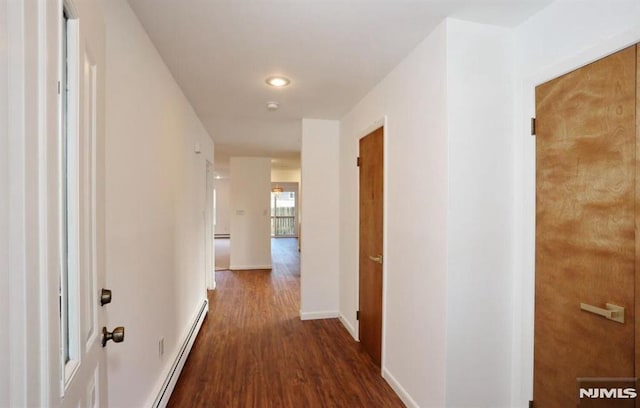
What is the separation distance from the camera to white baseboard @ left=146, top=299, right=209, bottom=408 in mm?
2020

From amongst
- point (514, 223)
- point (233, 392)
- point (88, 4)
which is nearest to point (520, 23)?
point (514, 223)

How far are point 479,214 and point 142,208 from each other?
6.21 feet

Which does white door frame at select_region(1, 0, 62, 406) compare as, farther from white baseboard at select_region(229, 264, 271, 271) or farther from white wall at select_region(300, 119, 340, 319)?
white baseboard at select_region(229, 264, 271, 271)

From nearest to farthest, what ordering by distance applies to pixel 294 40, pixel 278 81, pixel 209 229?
pixel 294 40 < pixel 278 81 < pixel 209 229

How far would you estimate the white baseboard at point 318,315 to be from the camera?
375 centimetres

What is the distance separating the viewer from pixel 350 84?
8.74 feet

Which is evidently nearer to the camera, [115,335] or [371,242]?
[115,335]

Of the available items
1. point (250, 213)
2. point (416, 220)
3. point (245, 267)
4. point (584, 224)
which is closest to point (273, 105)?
point (416, 220)

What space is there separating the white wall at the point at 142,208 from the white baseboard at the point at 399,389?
5.33 feet

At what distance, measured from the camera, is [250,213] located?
6492 mm

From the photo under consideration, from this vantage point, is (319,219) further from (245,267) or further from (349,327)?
(245,267)

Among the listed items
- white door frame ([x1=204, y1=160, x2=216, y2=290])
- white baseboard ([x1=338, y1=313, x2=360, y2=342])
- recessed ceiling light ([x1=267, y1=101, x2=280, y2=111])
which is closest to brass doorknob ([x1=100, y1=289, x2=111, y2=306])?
recessed ceiling light ([x1=267, y1=101, x2=280, y2=111])

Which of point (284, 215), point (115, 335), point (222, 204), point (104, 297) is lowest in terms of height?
point (284, 215)

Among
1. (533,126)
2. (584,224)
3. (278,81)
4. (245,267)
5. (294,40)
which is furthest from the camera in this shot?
(245,267)
